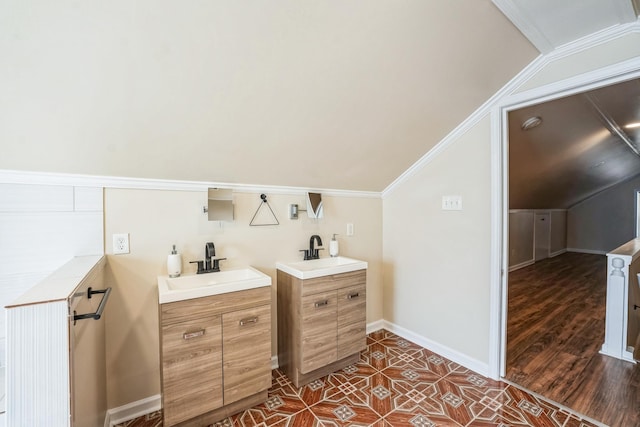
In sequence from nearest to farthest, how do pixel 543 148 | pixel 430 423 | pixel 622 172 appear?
1. pixel 430 423
2. pixel 543 148
3. pixel 622 172

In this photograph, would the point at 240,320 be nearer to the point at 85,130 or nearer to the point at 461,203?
the point at 85,130

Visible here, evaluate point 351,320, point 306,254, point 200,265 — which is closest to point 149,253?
point 200,265

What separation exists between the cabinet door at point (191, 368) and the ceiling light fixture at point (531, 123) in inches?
120

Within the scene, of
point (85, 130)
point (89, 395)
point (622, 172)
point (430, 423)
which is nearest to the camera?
point (89, 395)

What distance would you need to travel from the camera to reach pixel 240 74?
1.33m

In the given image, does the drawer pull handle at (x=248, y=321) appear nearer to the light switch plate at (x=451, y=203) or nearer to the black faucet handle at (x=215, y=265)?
the black faucet handle at (x=215, y=265)

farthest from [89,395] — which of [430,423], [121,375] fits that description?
[430,423]

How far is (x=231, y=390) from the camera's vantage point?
1.67 metres

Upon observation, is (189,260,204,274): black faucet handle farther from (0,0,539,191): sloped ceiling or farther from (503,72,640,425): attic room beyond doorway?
(503,72,640,425): attic room beyond doorway

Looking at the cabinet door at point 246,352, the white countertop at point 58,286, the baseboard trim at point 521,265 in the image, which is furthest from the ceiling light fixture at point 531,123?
the baseboard trim at point 521,265

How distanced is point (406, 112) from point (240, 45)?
1207 millimetres

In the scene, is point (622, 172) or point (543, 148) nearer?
point (543, 148)

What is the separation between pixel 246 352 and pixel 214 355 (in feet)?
0.64

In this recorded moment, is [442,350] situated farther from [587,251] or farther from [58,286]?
[587,251]
